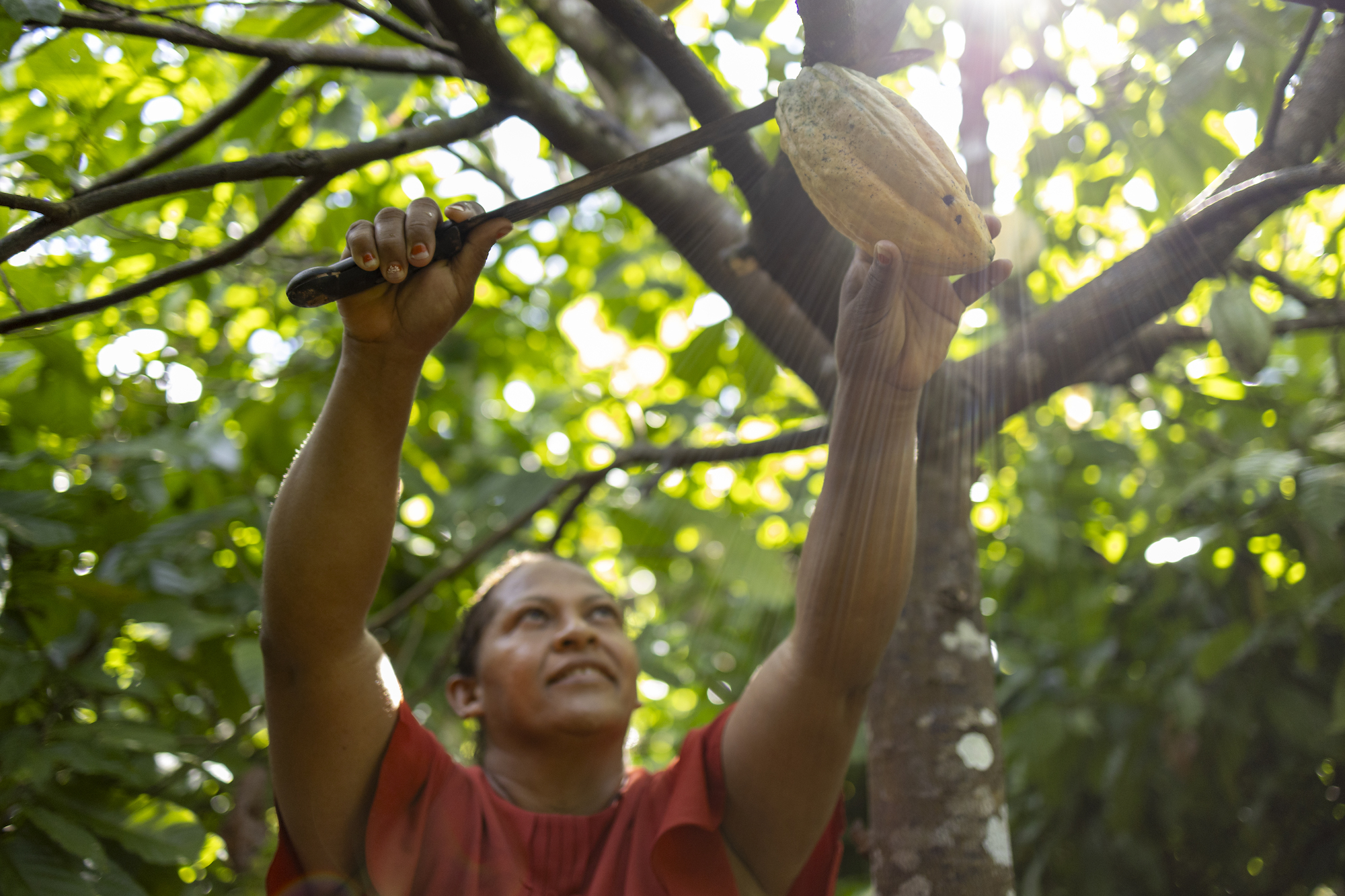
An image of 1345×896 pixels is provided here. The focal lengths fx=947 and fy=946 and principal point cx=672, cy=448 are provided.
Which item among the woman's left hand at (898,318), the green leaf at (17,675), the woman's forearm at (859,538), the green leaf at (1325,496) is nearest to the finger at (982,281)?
the woman's left hand at (898,318)

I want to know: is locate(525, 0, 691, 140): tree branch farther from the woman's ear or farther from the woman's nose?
the woman's ear

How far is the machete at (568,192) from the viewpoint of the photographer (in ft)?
3.25

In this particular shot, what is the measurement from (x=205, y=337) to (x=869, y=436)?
102 inches

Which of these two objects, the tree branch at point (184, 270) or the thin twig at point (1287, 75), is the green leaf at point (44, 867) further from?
the thin twig at point (1287, 75)

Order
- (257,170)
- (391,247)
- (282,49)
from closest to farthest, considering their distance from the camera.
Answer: (391,247) → (257,170) → (282,49)

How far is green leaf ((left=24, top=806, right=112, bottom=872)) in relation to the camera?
1456mm

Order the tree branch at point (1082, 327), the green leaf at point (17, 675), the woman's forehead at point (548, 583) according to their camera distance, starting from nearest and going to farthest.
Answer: the tree branch at point (1082, 327) → the green leaf at point (17, 675) → the woman's forehead at point (548, 583)

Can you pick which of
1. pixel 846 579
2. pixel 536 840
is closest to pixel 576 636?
pixel 536 840

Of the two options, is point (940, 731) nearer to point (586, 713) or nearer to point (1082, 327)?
point (586, 713)

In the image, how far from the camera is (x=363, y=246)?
1035 mm

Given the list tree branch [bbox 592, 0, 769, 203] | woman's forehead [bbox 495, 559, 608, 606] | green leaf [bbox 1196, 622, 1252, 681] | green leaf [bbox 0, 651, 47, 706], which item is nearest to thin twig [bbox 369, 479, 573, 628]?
woman's forehead [bbox 495, 559, 608, 606]

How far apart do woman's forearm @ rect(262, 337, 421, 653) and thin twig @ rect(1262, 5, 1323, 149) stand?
114cm

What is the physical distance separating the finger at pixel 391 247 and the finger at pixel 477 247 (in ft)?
0.23

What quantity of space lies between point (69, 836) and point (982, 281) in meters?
1.56
